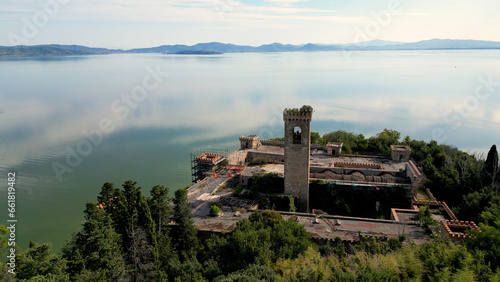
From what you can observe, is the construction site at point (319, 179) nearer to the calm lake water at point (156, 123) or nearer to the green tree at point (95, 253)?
the green tree at point (95, 253)

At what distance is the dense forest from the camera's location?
14992 mm

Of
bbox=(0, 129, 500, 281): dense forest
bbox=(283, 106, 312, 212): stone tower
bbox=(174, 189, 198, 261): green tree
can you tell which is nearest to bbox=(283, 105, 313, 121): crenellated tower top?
bbox=(283, 106, 312, 212): stone tower

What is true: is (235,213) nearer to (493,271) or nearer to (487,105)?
(493,271)

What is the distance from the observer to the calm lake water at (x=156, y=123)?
39812 millimetres

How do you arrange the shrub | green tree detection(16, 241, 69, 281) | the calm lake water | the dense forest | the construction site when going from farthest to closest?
the calm lake water
the shrub
the construction site
green tree detection(16, 241, 69, 281)
the dense forest

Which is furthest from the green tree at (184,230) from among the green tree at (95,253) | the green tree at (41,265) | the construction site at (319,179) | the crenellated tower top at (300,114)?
the crenellated tower top at (300,114)

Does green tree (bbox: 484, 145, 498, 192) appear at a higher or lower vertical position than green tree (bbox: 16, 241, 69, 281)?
higher

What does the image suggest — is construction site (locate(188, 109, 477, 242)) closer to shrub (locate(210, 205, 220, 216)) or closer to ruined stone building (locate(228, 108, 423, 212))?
ruined stone building (locate(228, 108, 423, 212))

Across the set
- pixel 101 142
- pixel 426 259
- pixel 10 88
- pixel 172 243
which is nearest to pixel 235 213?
pixel 172 243

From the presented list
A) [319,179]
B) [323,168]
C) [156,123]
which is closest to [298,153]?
[319,179]

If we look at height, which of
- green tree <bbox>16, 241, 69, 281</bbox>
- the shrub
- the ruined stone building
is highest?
the ruined stone building

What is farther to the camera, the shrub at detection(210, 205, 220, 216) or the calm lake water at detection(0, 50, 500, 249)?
the calm lake water at detection(0, 50, 500, 249)

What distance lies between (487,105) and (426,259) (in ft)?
285

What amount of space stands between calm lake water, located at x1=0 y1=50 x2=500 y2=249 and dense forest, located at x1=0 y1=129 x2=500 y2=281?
42.2ft
